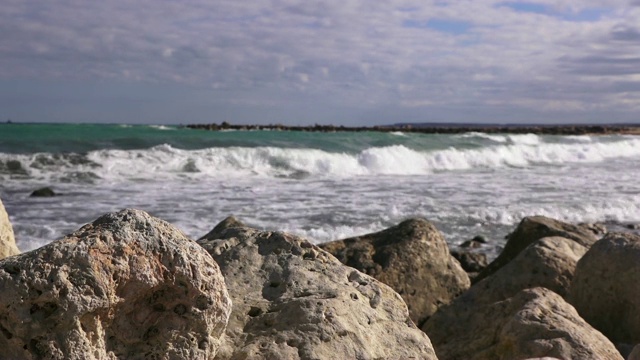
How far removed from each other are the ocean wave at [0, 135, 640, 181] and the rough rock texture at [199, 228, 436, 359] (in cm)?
1563

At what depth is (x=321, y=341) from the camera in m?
3.06

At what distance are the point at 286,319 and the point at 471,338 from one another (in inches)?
71.6

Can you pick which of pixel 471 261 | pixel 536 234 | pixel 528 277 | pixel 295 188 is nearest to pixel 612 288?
pixel 528 277

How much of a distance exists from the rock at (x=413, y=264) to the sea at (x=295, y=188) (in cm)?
405

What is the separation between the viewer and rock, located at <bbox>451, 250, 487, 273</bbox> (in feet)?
26.9

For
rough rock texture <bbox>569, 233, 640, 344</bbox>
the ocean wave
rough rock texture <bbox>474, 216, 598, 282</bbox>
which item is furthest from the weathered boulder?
the ocean wave

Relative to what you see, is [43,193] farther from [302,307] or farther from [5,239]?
[302,307]

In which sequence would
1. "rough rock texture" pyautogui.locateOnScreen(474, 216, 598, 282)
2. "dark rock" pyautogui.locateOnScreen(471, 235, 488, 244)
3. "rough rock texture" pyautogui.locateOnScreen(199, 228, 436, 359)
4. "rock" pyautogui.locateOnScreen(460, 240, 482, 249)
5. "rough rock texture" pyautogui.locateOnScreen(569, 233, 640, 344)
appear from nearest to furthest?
"rough rock texture" pyautogui.locateOnScreen(199, 228, 436, 359) < "rough rock texture" pyautogui.locateOnScreen(569, 233, 640, 344) < "rough rock texture" pyautogui.locateOnScreen(474, 216, 598, 282) < "rock" pyautogui.locateOnScreen(460, 240, 482, 249) < "dark rock" pyautogui.locateOnScreen(471, 235, 488, 244)

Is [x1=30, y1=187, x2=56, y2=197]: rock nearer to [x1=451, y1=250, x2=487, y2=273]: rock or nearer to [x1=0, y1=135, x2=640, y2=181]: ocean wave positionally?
[x1=0, y1=135, x2=640, y2=181]: ocean wave

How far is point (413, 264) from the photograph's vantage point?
584 cm

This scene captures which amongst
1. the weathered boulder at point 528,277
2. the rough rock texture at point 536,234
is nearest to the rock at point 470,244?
the rough rock texture at point 536,234

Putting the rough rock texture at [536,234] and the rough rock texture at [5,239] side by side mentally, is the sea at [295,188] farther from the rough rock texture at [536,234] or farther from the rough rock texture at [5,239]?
the rough rock texture at [5,239]

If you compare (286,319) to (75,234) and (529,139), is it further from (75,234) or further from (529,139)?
(529,139)

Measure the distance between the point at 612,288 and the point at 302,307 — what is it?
8.88 feet
